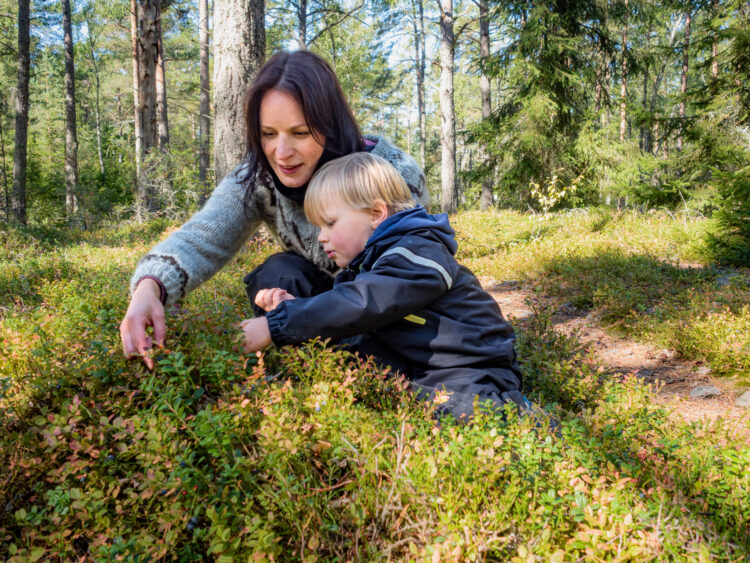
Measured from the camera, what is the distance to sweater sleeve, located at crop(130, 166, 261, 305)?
2.53 m

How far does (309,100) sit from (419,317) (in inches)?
56.9

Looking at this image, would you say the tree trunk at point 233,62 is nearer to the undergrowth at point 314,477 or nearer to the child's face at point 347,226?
the child's face at point 347,226

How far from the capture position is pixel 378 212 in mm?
2699

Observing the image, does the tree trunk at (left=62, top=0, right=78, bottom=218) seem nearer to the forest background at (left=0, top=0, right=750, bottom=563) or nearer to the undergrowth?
the forest background at (left=0, top=0, right=750, bottom=563)

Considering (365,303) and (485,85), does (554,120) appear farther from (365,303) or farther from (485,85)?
(365,303)

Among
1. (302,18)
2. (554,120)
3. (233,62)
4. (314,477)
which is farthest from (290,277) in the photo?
(302,18)

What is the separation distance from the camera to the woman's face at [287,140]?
276 centimetres

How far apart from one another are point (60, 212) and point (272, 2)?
41.3 feet

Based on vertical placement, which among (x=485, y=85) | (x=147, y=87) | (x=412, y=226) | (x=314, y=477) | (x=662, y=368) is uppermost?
(x=485, y=85)

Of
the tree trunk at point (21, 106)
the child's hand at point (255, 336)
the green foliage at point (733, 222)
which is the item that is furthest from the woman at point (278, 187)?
the tree trunk at point (21, 106)

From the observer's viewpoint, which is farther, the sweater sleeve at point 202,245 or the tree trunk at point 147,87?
the tree trunk at point 147,87

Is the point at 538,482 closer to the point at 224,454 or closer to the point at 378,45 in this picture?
the point at 224,454

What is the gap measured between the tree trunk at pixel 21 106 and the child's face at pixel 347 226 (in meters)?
13.4

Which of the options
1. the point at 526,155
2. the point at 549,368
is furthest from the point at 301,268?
the point at 526,155
